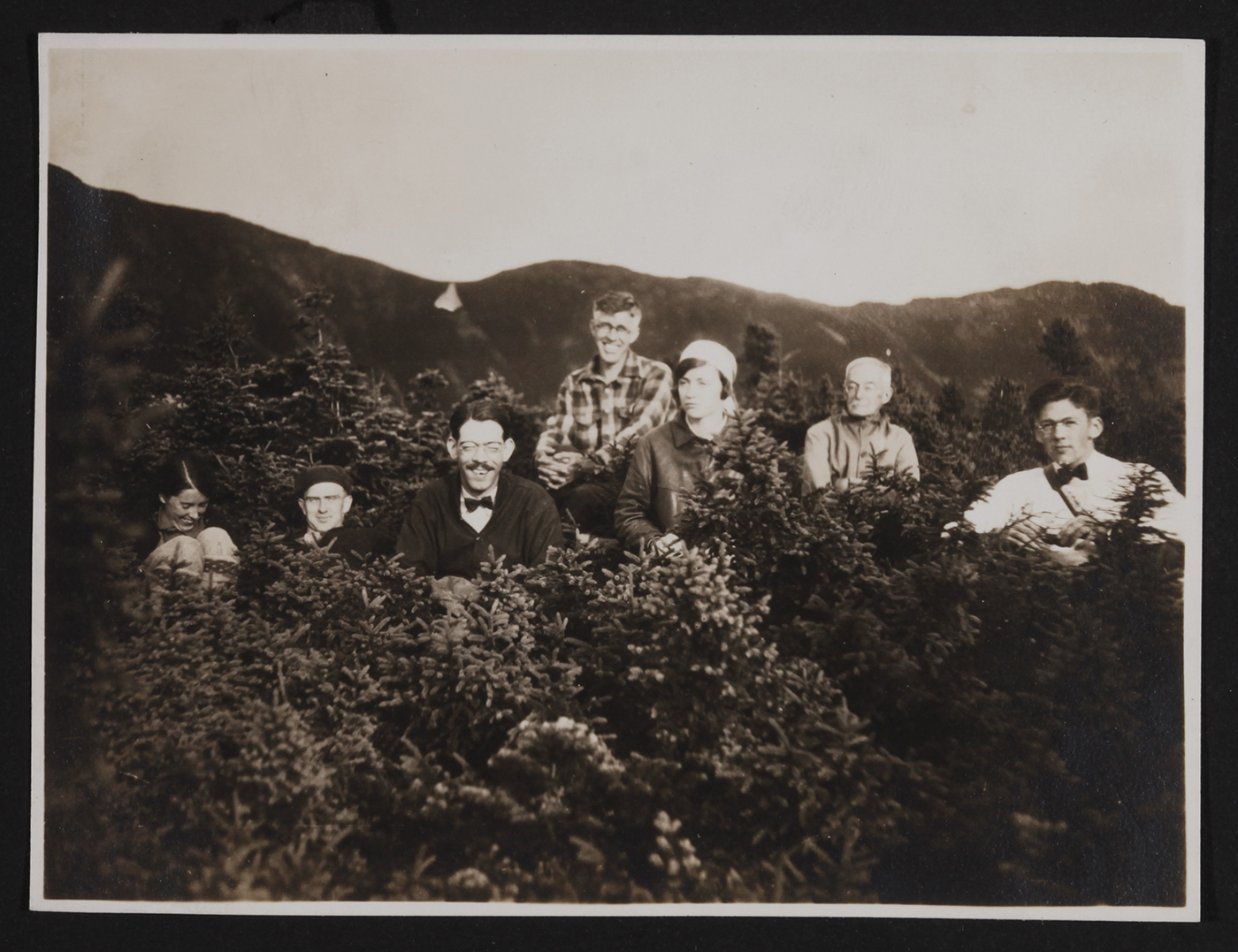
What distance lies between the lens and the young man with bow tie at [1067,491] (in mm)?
2590

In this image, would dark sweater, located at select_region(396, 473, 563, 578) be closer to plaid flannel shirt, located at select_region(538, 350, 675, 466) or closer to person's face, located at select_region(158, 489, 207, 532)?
plaid flannel shirt, located at select_region(538, 350, 675, 466)

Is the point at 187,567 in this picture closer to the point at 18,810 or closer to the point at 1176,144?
the point at 18,810

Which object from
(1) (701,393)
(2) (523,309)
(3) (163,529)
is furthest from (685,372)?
(3) (163,529)

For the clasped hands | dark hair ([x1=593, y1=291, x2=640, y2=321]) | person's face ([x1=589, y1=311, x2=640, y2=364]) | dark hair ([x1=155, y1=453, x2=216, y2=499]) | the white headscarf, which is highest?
dark hair ([x1=593, y1=291, x2=640, y2=321])

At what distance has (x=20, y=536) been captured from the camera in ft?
8.57

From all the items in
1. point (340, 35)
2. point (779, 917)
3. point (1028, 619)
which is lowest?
point (779, 917)

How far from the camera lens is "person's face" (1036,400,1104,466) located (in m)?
2.62

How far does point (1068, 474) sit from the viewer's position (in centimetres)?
261

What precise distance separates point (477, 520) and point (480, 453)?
20 centimetres

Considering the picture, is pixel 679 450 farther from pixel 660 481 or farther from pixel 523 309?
pixel 523 309

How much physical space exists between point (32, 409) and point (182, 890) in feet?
4.76

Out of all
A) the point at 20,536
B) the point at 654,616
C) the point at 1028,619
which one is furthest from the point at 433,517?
the point at 1028,619

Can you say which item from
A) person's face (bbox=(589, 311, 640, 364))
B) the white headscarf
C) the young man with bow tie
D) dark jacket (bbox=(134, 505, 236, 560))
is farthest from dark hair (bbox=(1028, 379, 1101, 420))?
dark jacket (bbox=(134, 505, 236, 560))

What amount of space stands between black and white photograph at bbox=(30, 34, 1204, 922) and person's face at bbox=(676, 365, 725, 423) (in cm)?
1
